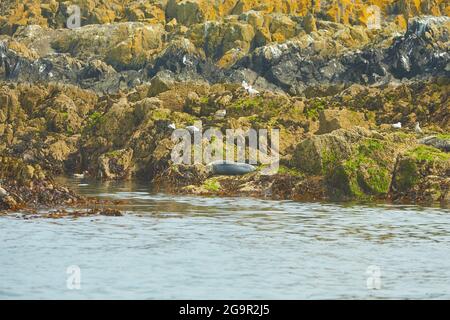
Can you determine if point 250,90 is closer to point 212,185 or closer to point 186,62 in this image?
point 212,185

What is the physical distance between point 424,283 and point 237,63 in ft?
251

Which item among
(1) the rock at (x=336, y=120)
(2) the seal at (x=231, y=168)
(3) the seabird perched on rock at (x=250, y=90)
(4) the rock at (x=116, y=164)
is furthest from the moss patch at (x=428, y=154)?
(4) the rock at (x=116, y=164)

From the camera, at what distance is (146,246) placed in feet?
85.5

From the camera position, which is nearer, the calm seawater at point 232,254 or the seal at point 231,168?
the calm seawater at point 232,254

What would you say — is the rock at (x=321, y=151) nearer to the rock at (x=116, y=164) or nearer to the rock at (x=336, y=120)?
the rock at (x=336, y=120)

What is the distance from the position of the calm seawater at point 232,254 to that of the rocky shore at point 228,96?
444 cm

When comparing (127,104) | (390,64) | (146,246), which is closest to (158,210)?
(146,246)

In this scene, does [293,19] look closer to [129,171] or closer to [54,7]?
[54,7]

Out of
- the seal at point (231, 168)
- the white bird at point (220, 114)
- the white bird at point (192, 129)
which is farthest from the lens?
the white bird at point (220, 114)

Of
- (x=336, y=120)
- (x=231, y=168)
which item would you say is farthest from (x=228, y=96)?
(x=231, y=168)

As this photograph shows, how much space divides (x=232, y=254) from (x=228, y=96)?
3656 centimetres

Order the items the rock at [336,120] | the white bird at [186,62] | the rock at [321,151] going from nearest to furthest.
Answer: the rock at [321,151], the rock at [336,120], the white bird at [186,62]

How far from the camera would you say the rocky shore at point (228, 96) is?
1625 inches

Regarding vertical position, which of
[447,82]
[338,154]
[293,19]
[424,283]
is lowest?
[424,283]
